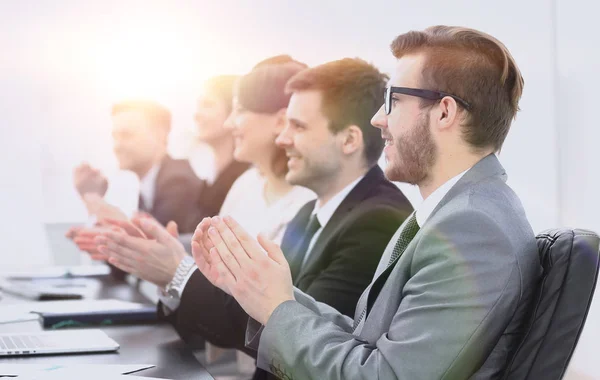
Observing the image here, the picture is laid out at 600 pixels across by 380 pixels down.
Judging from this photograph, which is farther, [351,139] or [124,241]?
[351,139]

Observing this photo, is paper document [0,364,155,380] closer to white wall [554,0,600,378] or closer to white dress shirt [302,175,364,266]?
white dress shirt [302,175,364,266]

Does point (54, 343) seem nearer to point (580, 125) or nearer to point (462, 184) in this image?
point (462, 184)

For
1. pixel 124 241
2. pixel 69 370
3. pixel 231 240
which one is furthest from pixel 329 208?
pixel 69 370

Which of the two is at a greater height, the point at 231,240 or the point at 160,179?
the point at 231,240

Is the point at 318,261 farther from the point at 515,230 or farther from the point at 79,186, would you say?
the point at 79,186

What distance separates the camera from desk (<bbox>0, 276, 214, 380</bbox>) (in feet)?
4.79

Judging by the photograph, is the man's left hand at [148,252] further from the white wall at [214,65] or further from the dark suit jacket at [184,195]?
the dark suit jacket at [184,195]

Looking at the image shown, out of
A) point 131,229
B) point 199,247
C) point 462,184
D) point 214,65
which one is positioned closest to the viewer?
point 462,184

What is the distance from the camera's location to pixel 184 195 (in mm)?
3781

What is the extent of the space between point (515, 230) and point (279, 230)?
1968 mm

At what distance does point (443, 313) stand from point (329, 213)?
4.17 ft

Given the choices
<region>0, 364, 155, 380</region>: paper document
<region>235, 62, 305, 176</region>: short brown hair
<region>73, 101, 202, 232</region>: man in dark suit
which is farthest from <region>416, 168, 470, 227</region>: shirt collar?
<region>73, 101, 202, 232</region>: man in dark suit

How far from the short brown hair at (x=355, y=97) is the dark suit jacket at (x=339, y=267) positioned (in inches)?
5.3

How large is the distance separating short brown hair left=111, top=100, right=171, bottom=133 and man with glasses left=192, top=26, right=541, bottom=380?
2.23 m
